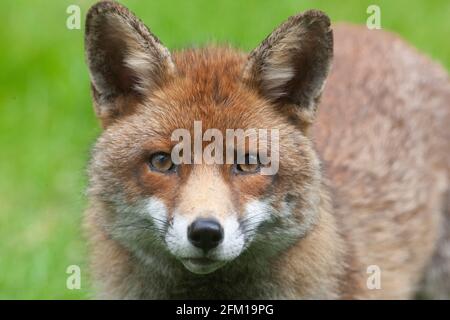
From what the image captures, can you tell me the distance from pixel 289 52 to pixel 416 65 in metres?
2.38

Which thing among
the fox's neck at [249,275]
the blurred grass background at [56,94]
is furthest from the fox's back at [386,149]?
the blurred grass background at [56,94]

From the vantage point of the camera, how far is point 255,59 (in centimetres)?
574

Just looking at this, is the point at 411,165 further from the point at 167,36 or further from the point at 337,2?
the point at 337,2

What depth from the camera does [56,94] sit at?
34.7ft

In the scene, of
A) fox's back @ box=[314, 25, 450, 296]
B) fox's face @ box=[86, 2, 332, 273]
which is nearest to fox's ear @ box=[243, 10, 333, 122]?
fox's face @ box=[86, 2, 332, 273]

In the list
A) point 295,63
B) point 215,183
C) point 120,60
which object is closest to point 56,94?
point 120,60

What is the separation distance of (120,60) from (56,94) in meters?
4.77

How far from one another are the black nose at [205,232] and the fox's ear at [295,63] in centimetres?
114

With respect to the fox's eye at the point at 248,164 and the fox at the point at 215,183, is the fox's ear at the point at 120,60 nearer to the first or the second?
the fox at the point at 215,183

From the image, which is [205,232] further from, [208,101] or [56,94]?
[56,94]

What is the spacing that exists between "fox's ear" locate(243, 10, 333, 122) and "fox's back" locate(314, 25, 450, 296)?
1042mm

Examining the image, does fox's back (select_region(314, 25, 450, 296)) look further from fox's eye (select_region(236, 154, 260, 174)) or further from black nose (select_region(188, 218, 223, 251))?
black nose (select_region(188, 218, 223, 251))

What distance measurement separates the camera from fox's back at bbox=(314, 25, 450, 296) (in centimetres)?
707
